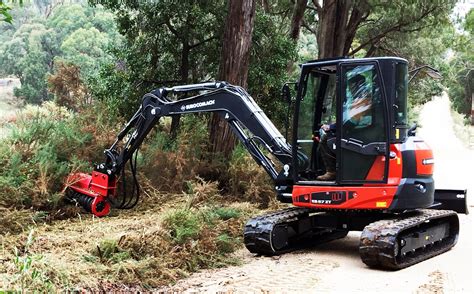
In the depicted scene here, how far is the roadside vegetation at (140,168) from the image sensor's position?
664cm

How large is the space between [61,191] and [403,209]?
571cm

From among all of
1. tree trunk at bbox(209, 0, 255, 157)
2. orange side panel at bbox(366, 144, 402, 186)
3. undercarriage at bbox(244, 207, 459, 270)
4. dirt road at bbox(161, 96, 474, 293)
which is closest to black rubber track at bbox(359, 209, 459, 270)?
undercarriage at bbox(244, 207, 459, 270)

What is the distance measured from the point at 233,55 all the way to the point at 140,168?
314cm

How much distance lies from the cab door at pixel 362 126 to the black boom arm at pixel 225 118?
1086mm

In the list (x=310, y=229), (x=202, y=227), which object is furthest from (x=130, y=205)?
(x=310, y=229)

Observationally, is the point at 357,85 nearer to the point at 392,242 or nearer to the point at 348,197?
the point at 348,197

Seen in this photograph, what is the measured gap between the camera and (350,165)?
7.85 metres

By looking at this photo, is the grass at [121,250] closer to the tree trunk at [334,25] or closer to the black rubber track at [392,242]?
the black rubber track at [392,242]

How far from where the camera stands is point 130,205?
1047 cm

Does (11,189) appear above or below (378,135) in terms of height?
below

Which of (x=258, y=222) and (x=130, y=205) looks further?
(x=130, y=205)

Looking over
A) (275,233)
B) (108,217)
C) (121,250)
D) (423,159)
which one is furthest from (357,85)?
(108,217)

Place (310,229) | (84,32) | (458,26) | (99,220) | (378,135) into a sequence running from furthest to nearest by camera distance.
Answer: (84,32), (458,26), (99,220), (310,229), (378,135)

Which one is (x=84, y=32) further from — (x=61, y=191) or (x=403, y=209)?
(x=403, y=209)
